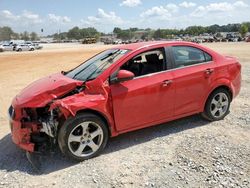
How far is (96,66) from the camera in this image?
5.16 m

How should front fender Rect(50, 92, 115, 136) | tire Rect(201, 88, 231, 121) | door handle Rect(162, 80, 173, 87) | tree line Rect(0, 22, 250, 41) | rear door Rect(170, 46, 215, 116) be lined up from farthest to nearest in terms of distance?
tree line Rect(0, 22, 250, 41) < tire Rect(201, 88, 231, 121) < rear door Rect(170, 46, 215, 116) < door handle Rect(162, 80, 173, 87) < front fender Rect(50, 92, 115, 136)

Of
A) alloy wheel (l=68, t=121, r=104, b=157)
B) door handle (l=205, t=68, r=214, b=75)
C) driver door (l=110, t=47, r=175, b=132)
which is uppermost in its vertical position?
door handle (l=205, t=68, r=214, b=75)

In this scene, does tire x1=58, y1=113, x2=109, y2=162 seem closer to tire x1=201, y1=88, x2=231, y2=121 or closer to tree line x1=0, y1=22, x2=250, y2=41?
tire x1=201, y1=88, x2=231, y2=121

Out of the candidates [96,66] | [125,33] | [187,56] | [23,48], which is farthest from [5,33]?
[187,56]

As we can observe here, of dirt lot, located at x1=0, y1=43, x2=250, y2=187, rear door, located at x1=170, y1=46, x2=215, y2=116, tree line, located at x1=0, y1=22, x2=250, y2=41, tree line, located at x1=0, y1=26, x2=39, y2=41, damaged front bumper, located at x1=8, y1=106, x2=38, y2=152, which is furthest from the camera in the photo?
tree line, located at x1=0, y1=22, x2=250, y2=41

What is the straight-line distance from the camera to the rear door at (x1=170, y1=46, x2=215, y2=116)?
5.19m

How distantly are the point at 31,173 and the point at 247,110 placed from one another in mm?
4614

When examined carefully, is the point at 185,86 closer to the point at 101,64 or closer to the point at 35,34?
the point at 101,64

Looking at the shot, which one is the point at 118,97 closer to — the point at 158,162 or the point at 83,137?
the point at 83,137

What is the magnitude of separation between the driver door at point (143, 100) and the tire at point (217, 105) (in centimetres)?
91

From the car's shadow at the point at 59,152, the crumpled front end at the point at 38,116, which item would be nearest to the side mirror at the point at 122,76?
the crumpled front end at the point at 38,116

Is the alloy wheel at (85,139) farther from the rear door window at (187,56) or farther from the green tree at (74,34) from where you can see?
the green tree at (74,34)

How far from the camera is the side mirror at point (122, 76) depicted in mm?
4562

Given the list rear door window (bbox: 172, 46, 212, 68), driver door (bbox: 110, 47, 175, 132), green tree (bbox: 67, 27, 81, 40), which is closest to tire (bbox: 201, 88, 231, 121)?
rear door window (bbox: 172, 46, 212, 68)
